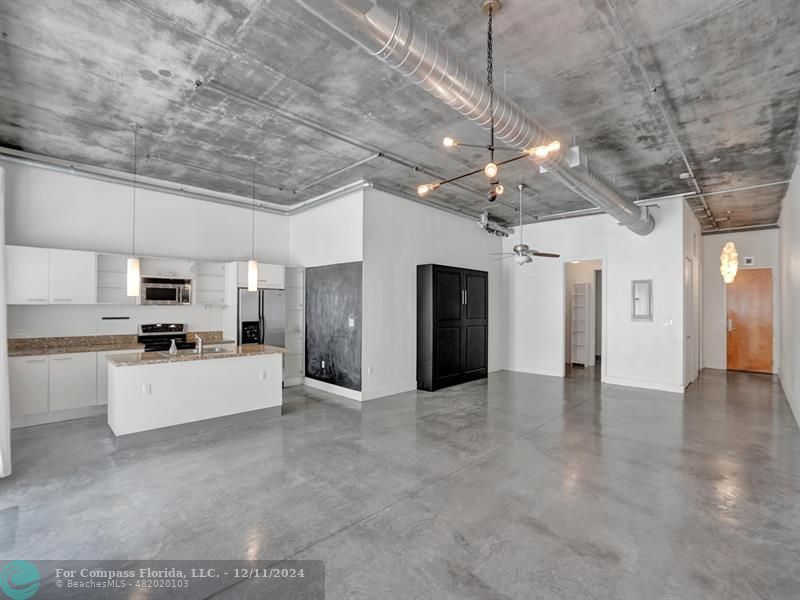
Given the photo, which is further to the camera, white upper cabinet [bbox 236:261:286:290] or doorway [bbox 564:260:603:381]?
doorway [bbox 564:260:603:381]

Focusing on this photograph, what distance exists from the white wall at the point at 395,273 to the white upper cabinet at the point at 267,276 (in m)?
1.78

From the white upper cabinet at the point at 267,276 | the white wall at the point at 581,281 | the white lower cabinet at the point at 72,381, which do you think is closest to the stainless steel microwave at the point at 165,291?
the white upper cabinet at the point at 267,276

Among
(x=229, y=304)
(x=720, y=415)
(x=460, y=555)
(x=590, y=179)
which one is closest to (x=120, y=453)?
(x=229, y=304)

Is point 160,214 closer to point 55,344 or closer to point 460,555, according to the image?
point 55,344

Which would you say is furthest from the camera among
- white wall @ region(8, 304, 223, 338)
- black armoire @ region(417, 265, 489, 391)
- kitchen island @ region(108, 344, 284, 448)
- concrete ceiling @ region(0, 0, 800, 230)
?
black armoire @ region(417, 265, 489, 391)

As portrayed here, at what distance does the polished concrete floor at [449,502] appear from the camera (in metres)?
2.34

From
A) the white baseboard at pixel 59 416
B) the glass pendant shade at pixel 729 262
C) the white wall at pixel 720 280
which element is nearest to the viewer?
the white baseboard at pixel 59 416

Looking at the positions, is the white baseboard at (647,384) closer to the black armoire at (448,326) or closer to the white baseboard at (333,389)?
the black armoire at (448,326)

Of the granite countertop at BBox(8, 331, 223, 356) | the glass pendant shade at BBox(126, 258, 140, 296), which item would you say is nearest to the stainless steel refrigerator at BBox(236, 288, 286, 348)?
the granite countertop at BBox(8, 331, 223, 356)

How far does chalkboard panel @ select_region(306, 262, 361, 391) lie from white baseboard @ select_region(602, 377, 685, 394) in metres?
5.08

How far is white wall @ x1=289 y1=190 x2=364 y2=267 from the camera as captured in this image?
6590 mm

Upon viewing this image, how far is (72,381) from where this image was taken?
17.3 feet

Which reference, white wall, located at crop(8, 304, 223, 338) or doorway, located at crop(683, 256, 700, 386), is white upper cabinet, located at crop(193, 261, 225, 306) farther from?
doorway, located at crop(683, 256, 700, 386)

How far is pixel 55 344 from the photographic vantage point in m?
5.54
